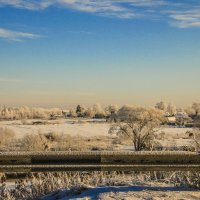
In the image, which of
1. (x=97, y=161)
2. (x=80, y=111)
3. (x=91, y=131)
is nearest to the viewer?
(x=97, y=161)

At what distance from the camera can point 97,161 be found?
773 cm

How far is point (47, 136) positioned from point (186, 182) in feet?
102

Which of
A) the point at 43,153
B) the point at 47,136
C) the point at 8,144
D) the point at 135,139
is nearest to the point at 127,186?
the point at 43,153

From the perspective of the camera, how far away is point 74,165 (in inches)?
303

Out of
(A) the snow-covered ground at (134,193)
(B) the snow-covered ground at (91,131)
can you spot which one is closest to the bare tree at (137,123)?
(B) the snow-covered ground at (91,131)

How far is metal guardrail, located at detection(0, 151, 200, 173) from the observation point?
766 cm

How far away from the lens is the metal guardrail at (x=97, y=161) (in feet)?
25.1

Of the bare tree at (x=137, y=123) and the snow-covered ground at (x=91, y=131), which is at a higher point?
the bare tree at (x=137, y=123)

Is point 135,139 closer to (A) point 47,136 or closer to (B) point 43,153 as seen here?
(A) point 47,136

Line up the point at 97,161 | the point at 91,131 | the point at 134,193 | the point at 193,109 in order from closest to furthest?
the point at 134,193 → the point at 97,161 → the point at 91,131 → the point at 193,109

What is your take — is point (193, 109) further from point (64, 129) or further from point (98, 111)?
point (64, 129)

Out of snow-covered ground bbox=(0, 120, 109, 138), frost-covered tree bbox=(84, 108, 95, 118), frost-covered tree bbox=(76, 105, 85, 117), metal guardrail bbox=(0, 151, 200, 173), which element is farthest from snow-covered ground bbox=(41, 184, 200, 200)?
frost-covered tree bbox=(76, 105, 85, 117)

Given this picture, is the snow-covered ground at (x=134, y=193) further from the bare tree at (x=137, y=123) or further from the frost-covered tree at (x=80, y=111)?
the frost-covered tree at (x=80, y=111)

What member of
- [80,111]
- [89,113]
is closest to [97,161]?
[89,113]
